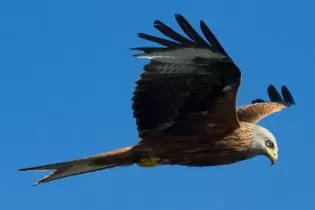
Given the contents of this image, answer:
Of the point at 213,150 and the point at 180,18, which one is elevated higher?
the point at 180,18

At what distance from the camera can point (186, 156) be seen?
10234 millimetres

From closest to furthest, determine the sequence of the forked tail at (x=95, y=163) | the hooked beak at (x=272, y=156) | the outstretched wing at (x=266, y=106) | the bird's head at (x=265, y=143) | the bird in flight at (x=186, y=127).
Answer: the bird in flight at (x=186, y=127), the forked tail at (x=95, y=163), the bird's head at (x=265, y=143), the hooked beak at (x=272, y=156), the outstretched wing at (x=266, y=106)

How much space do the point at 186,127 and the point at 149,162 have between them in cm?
65

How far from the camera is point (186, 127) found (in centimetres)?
1029

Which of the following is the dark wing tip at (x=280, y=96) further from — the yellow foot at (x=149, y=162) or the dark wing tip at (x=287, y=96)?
the yellow foot at (x=149, y=162)

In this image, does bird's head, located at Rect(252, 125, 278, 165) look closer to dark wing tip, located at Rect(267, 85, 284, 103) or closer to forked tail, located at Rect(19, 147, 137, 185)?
forked tail, located at Rect(19, 147, 137, 185)

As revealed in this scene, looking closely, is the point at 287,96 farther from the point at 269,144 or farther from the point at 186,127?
the point at 186,127

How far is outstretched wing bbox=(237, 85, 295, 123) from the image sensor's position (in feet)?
39.4

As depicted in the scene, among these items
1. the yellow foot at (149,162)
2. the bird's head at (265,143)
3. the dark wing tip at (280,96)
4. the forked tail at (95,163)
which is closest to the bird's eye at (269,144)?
the bird's head at (265,143)

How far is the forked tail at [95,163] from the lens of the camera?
397 inches

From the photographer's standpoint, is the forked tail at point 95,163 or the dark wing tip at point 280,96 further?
the dark wing tip at point 280,96

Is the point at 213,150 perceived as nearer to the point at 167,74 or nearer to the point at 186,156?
the point at 186,156

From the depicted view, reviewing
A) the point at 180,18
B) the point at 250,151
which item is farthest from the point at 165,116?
the point at 180,18

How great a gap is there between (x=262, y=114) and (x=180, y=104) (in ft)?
8.15
